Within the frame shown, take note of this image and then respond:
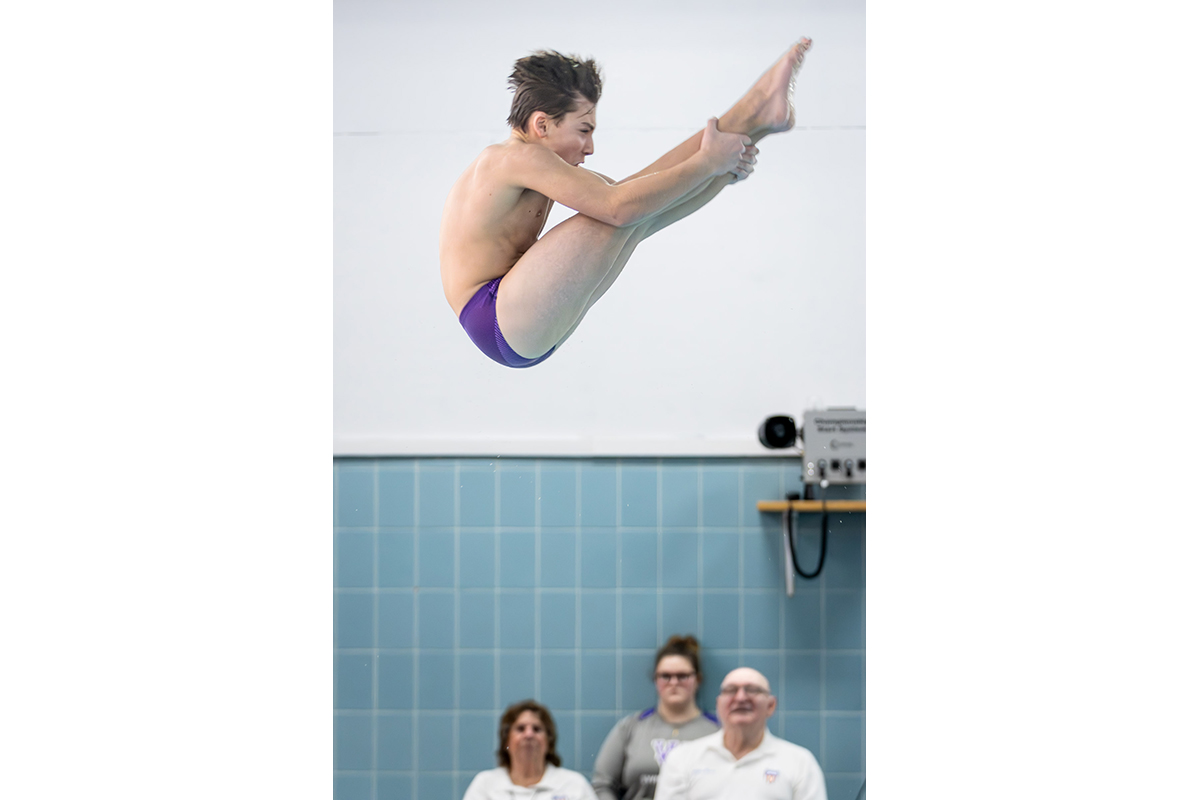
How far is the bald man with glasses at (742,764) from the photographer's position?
2109mm

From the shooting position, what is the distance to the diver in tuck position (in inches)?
70.1

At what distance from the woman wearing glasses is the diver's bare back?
42.0 inches

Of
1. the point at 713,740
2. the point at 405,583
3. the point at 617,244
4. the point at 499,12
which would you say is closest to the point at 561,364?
the point at 617,244

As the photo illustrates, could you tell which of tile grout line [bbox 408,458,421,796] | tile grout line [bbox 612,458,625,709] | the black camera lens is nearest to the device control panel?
the black camera lens

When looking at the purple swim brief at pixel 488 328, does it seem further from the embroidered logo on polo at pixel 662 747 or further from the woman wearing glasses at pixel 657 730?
the embroidered logo on polo at pixel 662 747

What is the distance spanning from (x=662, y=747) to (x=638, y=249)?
120 centimetres

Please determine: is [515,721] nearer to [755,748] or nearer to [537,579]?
[537,579]

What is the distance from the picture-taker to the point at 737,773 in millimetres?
2121

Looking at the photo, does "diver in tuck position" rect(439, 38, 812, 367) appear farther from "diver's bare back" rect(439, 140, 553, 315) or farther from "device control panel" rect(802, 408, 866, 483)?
"device control panel" rect(802, 408, 866, 483)

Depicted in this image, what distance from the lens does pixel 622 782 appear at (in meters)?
2.19

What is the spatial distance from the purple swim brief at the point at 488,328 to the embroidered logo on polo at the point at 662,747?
96 cm

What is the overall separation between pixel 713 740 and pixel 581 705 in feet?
1.09

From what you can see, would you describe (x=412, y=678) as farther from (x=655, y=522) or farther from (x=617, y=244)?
(x=617, y=244)

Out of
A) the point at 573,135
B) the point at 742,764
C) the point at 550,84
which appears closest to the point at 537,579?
the point at 742,764
